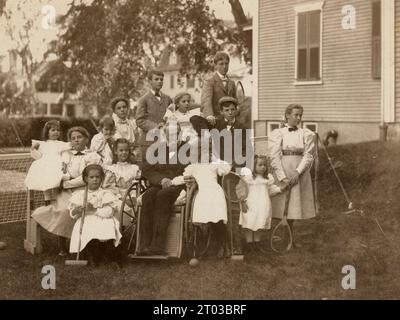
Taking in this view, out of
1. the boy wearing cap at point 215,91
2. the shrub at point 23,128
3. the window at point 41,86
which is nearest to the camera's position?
the boy wearing cap at point 215,91

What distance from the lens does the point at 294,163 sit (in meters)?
3.91

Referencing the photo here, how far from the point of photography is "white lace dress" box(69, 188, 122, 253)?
3.48 meters

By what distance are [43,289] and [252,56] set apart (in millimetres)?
4421

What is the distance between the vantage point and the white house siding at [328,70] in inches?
221

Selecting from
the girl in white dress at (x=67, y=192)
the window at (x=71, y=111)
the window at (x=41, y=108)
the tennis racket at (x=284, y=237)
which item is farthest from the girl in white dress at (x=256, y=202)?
the window at (x=71, y=111)

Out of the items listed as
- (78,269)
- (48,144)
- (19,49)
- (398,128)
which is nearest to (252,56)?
(398,128)

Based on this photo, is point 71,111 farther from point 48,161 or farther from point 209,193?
point 209,193

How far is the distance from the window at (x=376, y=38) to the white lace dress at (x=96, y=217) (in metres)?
3.32

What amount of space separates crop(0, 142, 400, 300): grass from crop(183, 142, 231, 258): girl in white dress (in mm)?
230

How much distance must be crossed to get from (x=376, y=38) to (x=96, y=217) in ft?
12.1

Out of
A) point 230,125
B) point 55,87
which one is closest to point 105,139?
point 230,125

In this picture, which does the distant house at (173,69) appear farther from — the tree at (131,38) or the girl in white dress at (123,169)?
the girl in white dress at (123,169)
